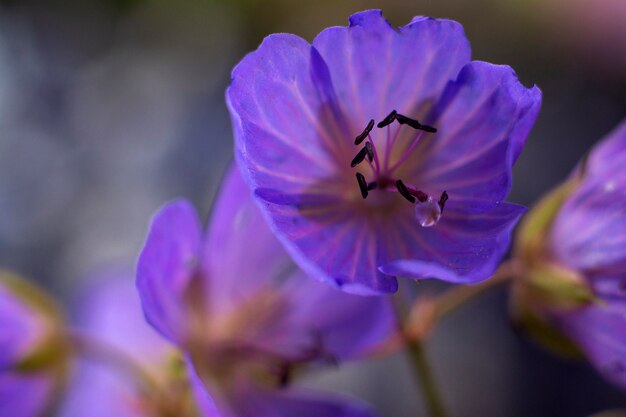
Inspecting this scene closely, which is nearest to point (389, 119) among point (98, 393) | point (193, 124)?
point (98, 393)

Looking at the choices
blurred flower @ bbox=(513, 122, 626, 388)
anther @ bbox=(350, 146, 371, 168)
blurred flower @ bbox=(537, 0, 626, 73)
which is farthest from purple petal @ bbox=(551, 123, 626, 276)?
blurred flower @ bbox=(537, 0, 626, 73)

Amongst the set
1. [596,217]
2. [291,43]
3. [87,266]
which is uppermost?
[291,43]

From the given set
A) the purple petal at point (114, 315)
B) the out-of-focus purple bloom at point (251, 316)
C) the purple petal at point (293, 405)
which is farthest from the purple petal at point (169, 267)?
the purple petal at point (114, 315)

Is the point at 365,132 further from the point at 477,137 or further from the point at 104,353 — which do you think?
the point at 104,353

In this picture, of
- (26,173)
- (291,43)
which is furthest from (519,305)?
(26,173)

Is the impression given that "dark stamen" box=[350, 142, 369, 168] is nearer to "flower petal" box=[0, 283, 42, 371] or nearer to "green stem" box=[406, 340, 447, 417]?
"green stem" box=[406, 340, 447, 417]

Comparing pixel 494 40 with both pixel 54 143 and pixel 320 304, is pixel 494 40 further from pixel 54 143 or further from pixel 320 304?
pixel 320 304

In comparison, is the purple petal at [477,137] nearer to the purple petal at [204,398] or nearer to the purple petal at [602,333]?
the purple petal at [602,333]
